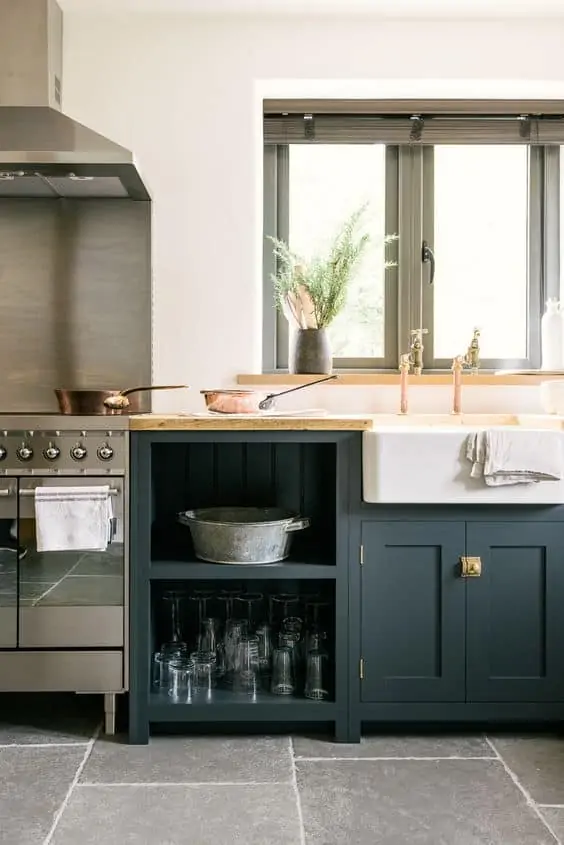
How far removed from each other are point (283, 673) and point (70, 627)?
670 mm

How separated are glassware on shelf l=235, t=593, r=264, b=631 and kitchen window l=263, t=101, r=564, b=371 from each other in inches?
38.6

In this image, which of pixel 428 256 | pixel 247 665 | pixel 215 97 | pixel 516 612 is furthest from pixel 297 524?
pixel 215 97

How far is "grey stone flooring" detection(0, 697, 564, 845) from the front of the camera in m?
1.97

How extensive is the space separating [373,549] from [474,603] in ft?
1.11

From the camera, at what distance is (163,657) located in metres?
2.69

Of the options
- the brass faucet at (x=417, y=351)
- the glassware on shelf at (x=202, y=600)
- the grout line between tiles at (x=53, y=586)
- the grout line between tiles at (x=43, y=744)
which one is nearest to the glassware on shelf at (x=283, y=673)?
the glassware on shelf at (x=202, y=600)

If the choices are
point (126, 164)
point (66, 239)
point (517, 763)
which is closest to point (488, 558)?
point (517, 763)

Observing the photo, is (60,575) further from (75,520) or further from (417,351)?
(417,351)

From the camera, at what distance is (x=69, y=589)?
251 cm

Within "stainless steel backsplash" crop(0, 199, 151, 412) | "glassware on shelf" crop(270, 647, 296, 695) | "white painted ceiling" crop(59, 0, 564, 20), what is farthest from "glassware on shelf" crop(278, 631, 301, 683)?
"white painted ceiling" crop(59, 0, 564, 20)

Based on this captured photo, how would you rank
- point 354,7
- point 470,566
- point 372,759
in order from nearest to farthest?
point 372,759
point 470,566
point 354,7

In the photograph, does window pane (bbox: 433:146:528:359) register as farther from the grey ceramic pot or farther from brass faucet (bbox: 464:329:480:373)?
the grey ceramic pot

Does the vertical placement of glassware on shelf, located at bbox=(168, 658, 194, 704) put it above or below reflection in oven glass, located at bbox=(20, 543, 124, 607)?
below

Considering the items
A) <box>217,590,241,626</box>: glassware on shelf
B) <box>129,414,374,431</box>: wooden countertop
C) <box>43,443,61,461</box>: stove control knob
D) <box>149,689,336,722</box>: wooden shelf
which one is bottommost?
<box>149,689,336,722</box>: wooden shelf
